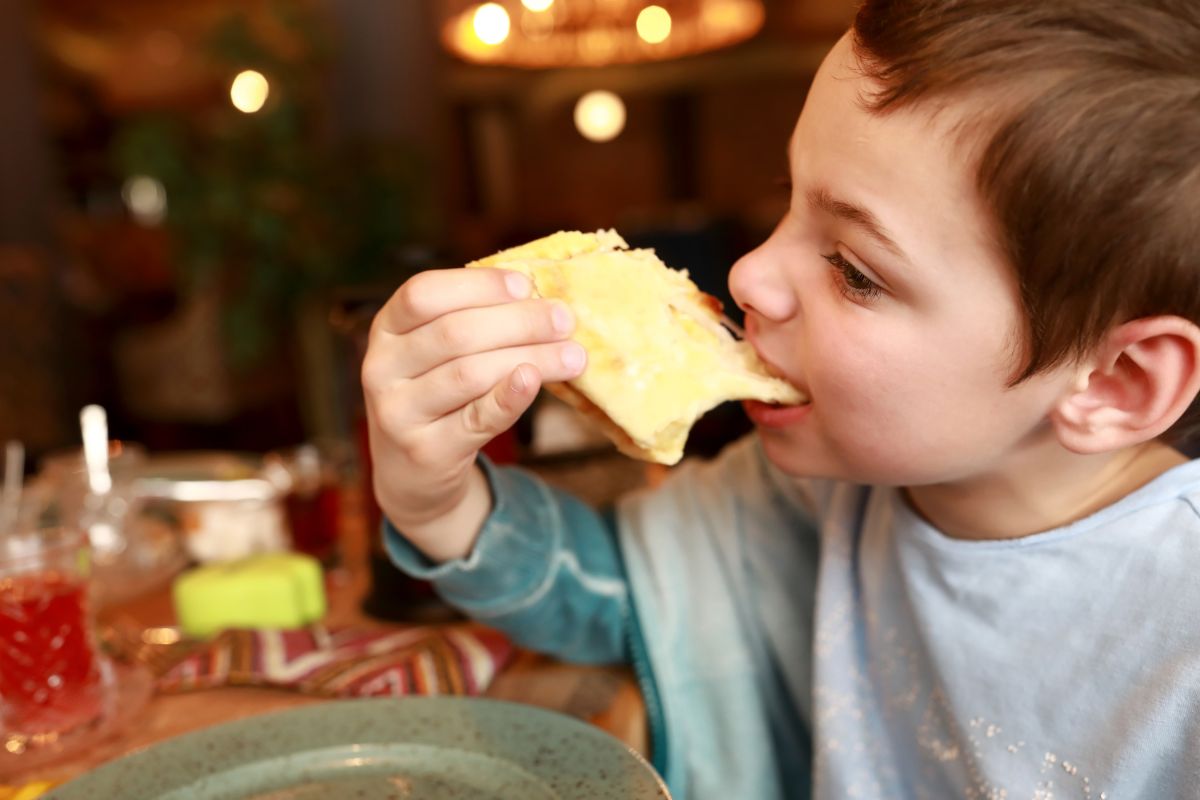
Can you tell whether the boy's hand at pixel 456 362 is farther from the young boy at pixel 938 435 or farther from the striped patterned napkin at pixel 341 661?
the striped patterned napkin at pixel 341 661

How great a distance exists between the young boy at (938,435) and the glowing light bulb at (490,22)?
4.42m

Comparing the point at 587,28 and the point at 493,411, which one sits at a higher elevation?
the point at 587,28

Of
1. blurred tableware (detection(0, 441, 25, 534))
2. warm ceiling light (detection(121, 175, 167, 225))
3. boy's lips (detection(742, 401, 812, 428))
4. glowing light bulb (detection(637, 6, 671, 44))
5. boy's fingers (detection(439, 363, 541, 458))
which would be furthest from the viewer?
warm ceiling light (detection(121, 175, 167, 225))

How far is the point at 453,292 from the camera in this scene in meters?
0.88

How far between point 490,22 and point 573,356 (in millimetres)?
4684

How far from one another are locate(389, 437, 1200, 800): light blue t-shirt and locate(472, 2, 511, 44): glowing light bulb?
14.2 ft

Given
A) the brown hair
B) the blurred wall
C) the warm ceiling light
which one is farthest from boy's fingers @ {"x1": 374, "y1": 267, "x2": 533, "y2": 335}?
the warm ceiling light

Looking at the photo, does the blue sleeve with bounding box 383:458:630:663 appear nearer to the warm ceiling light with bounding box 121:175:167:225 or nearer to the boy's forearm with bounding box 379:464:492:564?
the boy's forearm with bounding box 379:464:492:564

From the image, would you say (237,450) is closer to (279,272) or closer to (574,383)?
(279,272)

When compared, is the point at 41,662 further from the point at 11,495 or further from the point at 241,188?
the point at 241,188

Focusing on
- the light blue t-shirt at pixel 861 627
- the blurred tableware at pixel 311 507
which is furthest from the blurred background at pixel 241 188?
the light blue t-shirt at pixel 861 627

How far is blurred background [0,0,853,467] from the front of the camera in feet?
15.7

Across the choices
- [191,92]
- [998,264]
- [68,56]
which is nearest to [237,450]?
[191,92]

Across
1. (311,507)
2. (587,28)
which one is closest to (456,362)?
(311,507)
